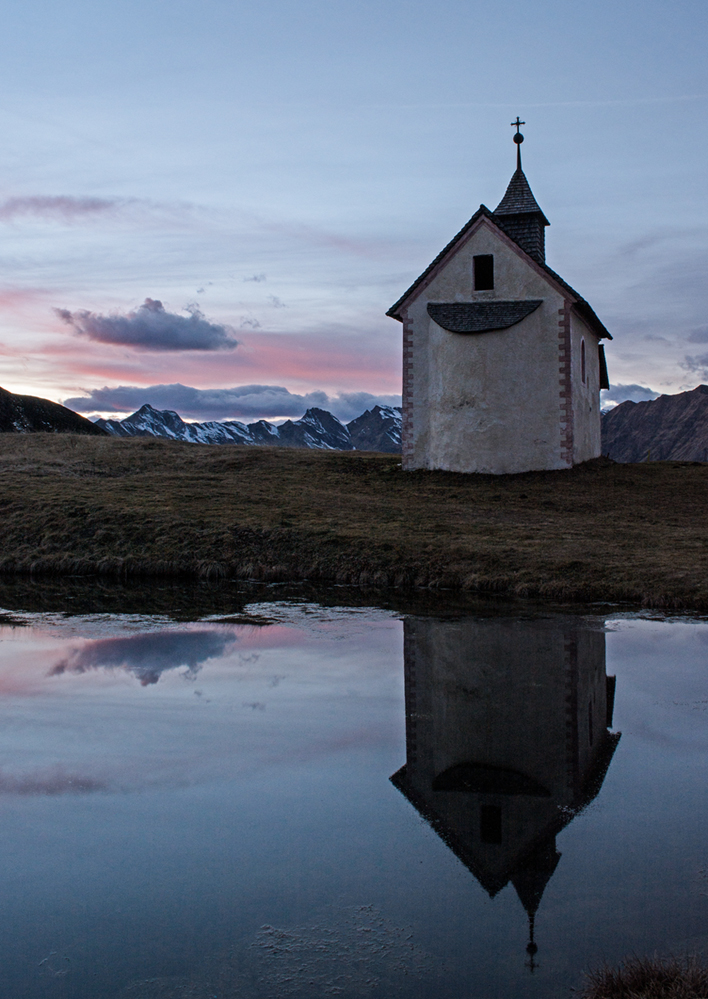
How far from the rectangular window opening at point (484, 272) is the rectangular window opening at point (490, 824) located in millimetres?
28227

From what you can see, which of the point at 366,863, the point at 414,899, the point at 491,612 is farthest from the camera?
the point at 491,612

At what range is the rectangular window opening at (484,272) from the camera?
106 ft

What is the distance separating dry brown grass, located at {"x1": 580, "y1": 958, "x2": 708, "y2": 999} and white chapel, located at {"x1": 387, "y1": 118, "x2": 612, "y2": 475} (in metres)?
27.7

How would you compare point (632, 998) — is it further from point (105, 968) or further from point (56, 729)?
point (56, 729)

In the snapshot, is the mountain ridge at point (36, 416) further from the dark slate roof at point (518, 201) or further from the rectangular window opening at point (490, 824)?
the rectangular window opening at point (490, 824)

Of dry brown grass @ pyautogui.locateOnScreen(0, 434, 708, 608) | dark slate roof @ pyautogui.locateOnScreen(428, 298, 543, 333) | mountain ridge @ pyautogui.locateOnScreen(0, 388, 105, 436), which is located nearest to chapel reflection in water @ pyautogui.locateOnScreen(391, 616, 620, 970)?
dry brown grass @ pyautogui.locateOnScreen(0, 434, 708, 608)

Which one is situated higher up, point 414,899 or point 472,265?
point 472,265

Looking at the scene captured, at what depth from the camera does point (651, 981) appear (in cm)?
405

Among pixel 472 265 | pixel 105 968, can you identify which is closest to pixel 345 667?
pixel 105 968

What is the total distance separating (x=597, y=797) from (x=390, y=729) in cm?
235

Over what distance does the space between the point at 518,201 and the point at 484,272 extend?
4226 mm

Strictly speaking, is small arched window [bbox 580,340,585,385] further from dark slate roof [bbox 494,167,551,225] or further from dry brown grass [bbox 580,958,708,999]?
dry brown grass [bbox 580,958,708,999]

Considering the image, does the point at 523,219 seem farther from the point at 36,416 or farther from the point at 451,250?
the point at 36,416

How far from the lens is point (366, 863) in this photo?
221 inches
